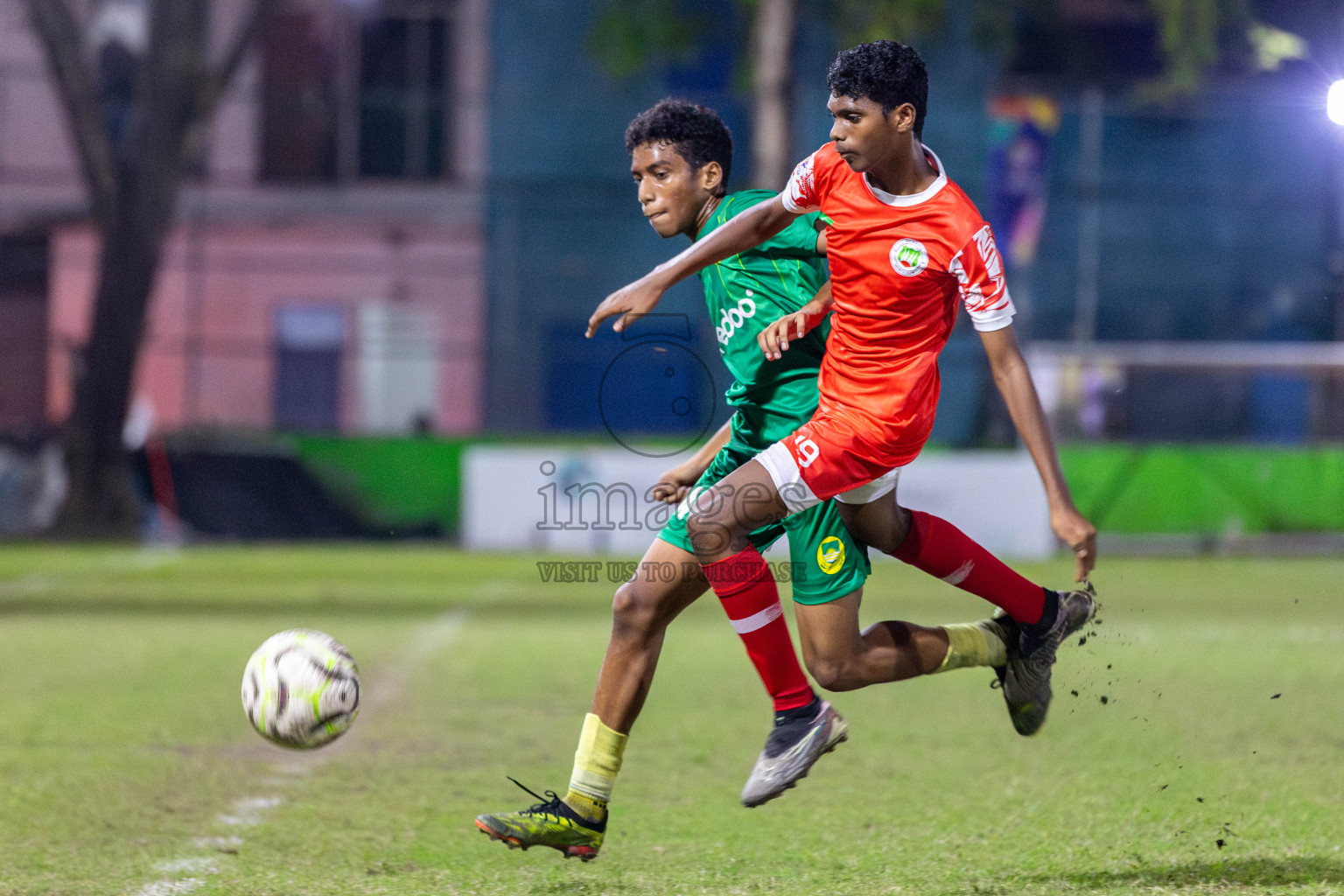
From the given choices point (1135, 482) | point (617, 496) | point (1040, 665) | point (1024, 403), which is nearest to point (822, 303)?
point (1024, 403)

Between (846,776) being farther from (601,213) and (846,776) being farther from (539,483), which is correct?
(601,213)

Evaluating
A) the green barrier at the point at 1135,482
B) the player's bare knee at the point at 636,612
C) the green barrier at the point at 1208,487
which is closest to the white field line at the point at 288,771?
the player's bare knee at the point at 636,612

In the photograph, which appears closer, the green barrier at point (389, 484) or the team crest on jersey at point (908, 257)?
the team crest on jersey at point (908, 257)

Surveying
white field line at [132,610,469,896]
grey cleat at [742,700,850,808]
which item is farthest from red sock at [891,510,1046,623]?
white field line at [132,610,469,896]

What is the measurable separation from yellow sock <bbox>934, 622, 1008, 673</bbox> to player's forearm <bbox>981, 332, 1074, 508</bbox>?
834 mm

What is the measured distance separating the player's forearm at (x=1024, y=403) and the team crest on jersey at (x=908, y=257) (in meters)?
0.25

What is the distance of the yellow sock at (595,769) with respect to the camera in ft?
13.8

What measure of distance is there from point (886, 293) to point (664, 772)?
2.50 m

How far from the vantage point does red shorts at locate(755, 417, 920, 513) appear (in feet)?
13.5

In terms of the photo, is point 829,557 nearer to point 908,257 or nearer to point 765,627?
point 765,627

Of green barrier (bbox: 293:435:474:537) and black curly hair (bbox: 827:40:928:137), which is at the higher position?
black curly hair (bbox: 827:40:928:137)

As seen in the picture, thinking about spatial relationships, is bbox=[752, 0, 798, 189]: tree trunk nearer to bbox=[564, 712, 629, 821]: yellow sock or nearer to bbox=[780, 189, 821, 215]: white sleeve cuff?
bbox=[780, 189, 821, 215]: white sleeve cuff

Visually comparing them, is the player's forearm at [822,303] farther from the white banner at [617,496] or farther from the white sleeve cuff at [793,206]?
the white banner at [617,496]

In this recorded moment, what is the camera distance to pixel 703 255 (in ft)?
13.4
